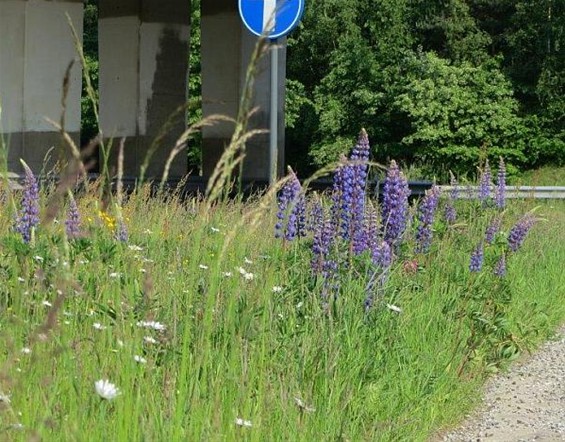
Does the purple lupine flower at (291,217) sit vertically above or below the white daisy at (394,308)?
above

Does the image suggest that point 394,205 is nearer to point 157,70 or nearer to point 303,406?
point 303,406

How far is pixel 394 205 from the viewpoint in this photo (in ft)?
20.9

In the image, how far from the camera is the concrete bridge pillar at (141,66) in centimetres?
2459

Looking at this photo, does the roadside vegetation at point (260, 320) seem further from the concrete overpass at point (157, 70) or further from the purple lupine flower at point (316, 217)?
the concrete overpass at point (157, 70)

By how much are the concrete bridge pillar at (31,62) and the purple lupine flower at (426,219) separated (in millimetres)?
14619

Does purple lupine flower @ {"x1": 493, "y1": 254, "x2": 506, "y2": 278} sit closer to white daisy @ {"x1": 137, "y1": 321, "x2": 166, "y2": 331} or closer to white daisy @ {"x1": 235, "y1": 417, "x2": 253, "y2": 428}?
white daisy @ {"x1": 137, "y1": 321, "x2": 166, "y2": 331}

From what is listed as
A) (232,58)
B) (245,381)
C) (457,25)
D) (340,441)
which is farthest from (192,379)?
(457,25)

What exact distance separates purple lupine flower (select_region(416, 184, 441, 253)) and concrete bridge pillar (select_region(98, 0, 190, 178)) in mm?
17685

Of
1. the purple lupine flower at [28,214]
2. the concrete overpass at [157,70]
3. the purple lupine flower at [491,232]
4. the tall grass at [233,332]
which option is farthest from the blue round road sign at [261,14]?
the concrete overpass at [157,70]

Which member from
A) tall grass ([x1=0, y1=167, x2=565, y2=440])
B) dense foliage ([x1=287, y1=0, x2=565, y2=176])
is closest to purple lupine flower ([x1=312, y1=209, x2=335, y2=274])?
tall grass ([x1=0, y1=167, x2=565, y2=440])

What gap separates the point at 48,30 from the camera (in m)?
21.0

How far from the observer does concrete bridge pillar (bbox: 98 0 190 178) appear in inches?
968

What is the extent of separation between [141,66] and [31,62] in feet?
13.1

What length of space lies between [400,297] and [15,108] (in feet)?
52.8
